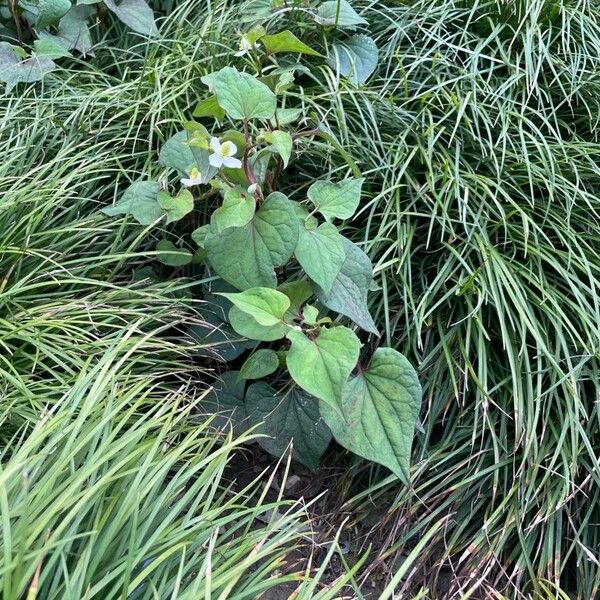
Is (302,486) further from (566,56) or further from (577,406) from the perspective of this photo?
(566,56)

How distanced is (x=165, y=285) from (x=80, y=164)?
0.57m

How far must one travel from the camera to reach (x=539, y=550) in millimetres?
1934

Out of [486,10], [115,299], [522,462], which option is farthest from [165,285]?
[486,10]

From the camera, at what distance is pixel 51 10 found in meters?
2.63

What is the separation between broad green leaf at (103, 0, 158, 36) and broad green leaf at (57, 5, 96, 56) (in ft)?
0.46

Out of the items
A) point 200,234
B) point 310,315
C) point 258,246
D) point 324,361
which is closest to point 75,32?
point 200,234

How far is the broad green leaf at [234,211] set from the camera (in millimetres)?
1776

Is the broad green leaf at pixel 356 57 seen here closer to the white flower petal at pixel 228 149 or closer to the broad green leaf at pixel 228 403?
the white flower petal at pixel 228 149

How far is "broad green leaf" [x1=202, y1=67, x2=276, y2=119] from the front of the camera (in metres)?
1.82

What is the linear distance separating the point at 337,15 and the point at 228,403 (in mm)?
1393

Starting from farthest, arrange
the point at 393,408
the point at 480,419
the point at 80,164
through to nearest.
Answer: the point at 80,164
the point at 480,419
the point at 393,408

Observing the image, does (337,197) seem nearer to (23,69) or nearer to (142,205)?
(142,205)

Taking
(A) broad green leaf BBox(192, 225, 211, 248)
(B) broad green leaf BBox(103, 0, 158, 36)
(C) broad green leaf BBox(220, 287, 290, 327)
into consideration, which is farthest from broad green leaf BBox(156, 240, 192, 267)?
(B) broad green leaf BBox(103, 0, 158, 36)

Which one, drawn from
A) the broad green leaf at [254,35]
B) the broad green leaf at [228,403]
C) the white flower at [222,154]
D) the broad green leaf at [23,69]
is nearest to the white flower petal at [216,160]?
the white flower at [222,154]
